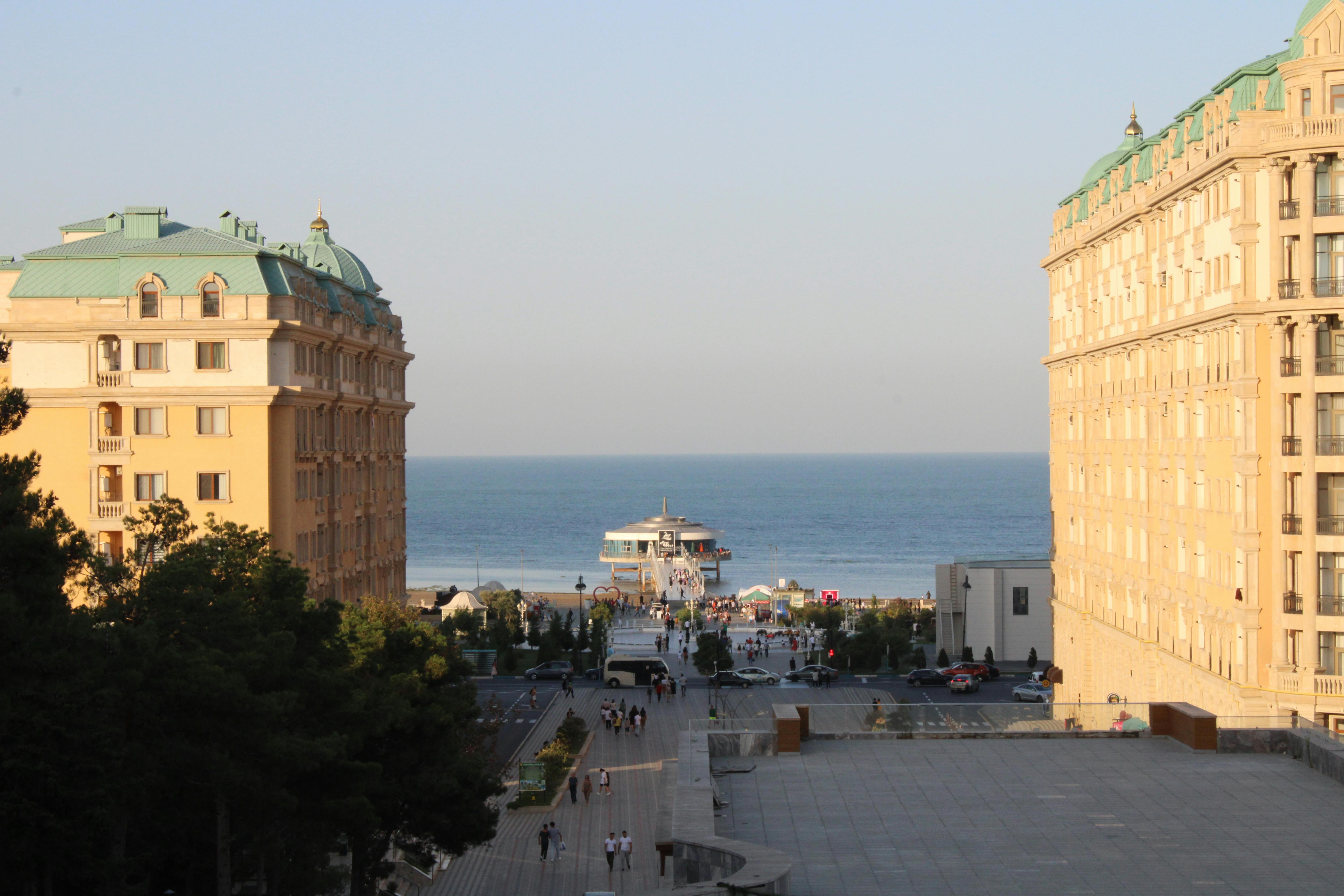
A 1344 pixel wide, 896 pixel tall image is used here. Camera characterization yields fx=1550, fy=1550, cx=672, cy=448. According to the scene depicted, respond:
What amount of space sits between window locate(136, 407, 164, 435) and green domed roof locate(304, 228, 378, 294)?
15.0 metres

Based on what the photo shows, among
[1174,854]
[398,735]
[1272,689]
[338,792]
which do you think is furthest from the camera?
[1272,689]

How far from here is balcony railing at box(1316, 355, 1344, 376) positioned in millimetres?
43875

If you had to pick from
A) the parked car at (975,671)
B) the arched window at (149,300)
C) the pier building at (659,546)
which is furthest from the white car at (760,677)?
the pier building at (659,546)

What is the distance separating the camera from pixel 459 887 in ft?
128

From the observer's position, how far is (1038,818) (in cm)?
2044

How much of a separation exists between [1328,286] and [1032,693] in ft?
104

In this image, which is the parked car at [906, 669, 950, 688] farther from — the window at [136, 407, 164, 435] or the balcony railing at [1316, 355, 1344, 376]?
the window at [136, 407, 164, 435]

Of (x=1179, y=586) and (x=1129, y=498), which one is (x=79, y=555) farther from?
(x=1129, y=498)

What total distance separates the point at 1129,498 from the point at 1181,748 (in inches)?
1431

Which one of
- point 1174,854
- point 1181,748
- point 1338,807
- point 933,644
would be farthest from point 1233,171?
point 933,644

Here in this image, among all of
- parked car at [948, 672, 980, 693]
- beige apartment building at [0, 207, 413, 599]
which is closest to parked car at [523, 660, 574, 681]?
parked car at [948, 672, 980, 693]

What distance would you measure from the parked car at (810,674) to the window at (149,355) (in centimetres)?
3914

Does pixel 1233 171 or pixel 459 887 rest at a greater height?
pixel 1233 171

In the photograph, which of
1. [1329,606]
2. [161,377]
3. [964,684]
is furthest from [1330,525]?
[161,377]
